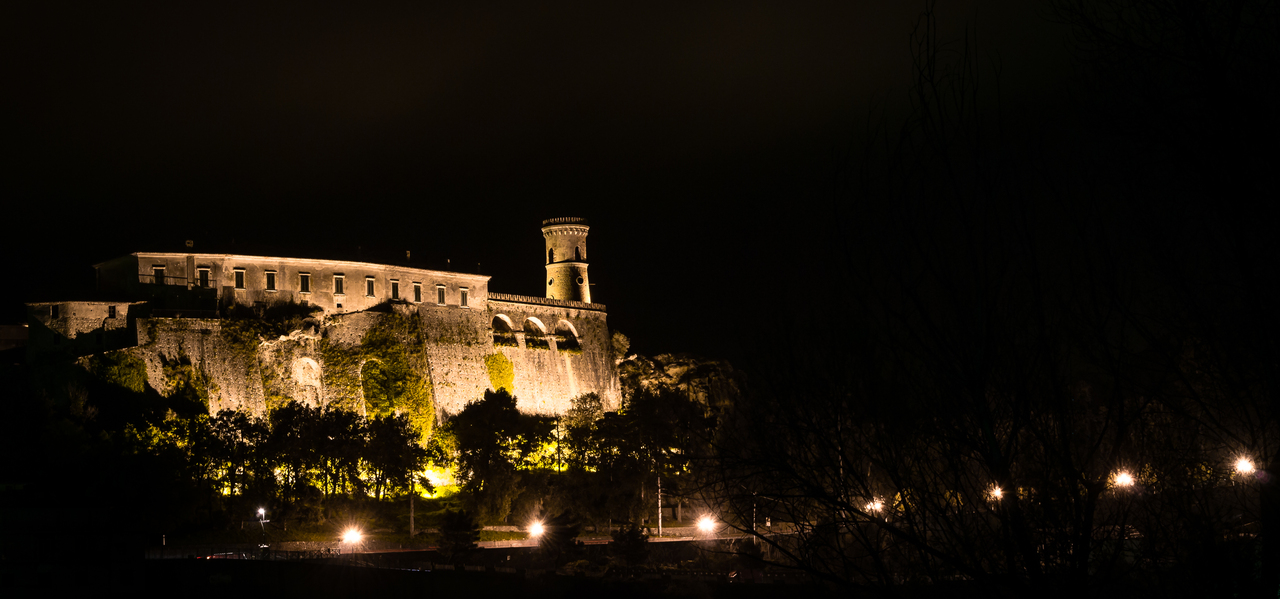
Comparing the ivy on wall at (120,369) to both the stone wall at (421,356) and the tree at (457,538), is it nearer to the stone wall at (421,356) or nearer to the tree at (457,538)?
the stone wall at (421,356)

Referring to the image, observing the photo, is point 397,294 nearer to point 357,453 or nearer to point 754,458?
point 357,453

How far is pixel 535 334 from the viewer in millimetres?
68125

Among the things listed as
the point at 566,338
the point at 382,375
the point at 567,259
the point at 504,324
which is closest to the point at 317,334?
the point at 382,375

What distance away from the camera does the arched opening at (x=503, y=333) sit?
65.4m

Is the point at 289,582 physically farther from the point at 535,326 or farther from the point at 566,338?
the point at 566,338

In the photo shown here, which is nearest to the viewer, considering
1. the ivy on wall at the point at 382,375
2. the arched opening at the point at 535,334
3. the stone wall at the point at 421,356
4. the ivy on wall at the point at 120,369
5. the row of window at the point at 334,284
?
the ivy on wall at the point at 120,369

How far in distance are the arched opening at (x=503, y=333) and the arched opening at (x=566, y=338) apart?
2974mm

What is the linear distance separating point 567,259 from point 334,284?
16.6 m

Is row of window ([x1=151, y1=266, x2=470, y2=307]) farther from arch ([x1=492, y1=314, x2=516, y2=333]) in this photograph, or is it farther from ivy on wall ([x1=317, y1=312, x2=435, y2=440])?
arch ([x1=492, y1=314, x2=516, y2=333])

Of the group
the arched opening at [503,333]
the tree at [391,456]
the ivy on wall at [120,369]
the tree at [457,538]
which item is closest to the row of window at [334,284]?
the arched opening at [503,333]

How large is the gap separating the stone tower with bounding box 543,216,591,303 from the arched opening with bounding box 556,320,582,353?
2767 millimetres

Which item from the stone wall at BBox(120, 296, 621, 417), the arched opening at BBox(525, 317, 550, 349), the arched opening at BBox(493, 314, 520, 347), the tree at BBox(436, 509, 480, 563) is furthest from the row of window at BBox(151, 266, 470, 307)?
the tree at BBox(436, 509, 480, 563)

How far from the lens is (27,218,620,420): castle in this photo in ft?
176

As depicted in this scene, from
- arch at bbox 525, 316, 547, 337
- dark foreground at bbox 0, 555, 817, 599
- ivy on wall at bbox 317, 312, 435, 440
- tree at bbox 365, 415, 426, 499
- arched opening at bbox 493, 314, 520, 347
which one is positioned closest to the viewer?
dark foreground at bbox 0, 555, 817, 599
